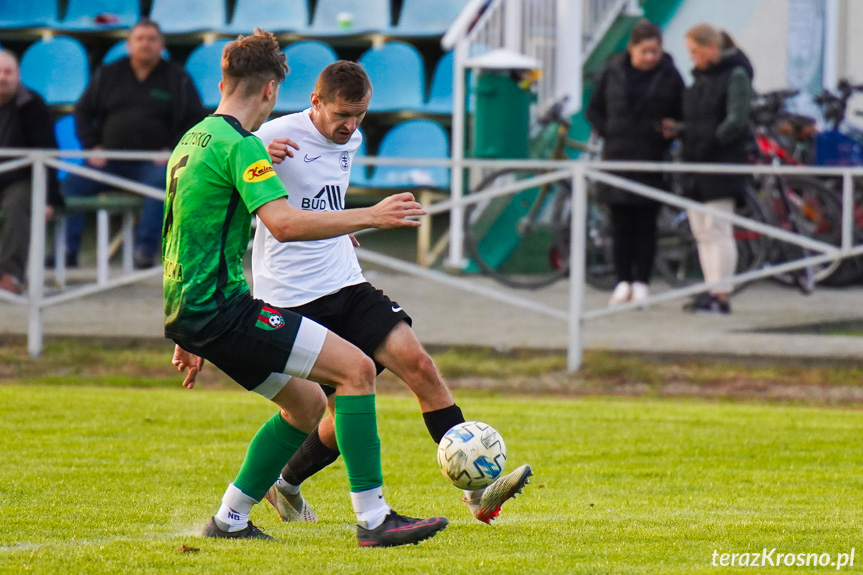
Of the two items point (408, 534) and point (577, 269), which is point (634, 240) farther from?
point (408, 534)

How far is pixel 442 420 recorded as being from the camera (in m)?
5.11

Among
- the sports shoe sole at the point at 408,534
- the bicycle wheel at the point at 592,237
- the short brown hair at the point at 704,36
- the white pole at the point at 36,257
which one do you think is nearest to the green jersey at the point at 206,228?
the sports shoe sole at the point at 408,534

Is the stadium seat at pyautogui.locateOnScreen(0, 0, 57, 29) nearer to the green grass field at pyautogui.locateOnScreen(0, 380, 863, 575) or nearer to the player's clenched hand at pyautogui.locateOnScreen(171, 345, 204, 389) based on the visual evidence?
the green grass field at pyautogui.locateOnScreen(0, 380, 863, 575)

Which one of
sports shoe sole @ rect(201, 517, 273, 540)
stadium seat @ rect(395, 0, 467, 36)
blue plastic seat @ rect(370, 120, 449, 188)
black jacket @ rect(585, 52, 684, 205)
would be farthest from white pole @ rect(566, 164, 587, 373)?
stadium seat @ rect(395, 0, 467, 36)

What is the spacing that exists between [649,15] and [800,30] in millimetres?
1753

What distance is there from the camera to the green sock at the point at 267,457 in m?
4.79

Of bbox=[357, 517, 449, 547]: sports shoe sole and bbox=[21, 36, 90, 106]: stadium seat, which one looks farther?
bbox=[21, 36, 90, 106]: stadium seat

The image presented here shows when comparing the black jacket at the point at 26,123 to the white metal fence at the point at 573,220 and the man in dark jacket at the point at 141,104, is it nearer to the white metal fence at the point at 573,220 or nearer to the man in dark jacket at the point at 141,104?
the man in dark jacket at the point at 141,104

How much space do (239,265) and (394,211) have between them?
23.6 inches

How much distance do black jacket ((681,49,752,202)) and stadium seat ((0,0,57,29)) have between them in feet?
29.0

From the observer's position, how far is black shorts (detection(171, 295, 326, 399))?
442cm

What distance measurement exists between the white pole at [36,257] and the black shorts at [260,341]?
5.97 metres

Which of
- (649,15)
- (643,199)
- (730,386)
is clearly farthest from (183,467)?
(649,15)

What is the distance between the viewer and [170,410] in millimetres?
8156
